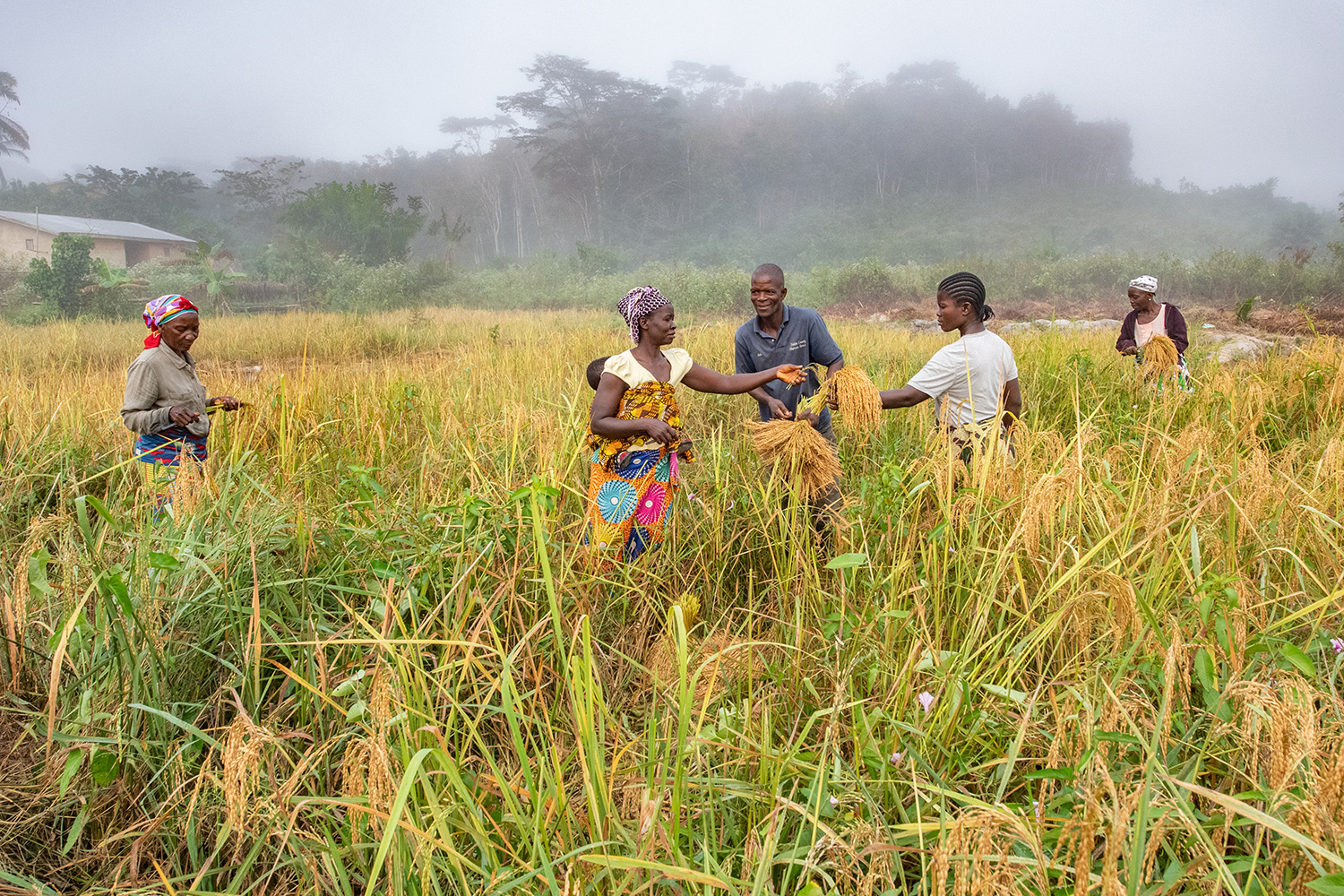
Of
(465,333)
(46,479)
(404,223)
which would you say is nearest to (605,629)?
(46,479)

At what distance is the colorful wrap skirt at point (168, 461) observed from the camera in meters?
2.48

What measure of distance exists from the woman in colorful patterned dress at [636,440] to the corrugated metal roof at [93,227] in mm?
26610

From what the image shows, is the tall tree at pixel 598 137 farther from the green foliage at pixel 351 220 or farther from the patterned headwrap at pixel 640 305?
the patterned headwrap at pixel 640 305

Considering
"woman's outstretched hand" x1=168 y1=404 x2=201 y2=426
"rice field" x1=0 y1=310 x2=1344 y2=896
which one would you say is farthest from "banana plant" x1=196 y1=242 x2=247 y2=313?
"rice field" x1=0 y1=310 x2=1344 y2=896

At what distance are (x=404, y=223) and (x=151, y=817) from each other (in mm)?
28201

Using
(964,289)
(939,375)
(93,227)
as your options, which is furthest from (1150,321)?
(93,227)

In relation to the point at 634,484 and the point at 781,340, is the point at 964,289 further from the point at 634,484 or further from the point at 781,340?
the point at 634,484

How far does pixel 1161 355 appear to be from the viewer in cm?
394

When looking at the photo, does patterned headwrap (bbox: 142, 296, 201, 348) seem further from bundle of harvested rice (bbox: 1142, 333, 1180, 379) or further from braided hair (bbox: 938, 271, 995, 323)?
bundle of harvested rice (bbox: 1142, 333, 1180, 379)

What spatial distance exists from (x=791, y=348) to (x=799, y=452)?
3.83ft

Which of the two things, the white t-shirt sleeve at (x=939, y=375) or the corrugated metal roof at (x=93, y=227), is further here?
the corrugated metal roof at (x=93, y=227)

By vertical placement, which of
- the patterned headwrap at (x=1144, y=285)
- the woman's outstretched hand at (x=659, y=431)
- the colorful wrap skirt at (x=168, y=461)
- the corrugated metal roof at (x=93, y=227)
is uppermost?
the corrugated metal roof at (x=93, y=227)

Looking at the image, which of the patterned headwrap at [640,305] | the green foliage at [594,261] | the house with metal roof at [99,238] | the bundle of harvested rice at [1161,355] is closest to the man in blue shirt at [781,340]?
the patterned headwrap at [640,305]

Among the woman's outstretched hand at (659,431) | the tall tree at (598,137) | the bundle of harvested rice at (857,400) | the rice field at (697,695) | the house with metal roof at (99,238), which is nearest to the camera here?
the rice field at (697,695)
